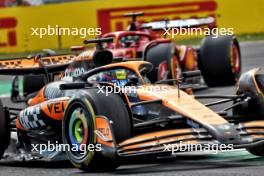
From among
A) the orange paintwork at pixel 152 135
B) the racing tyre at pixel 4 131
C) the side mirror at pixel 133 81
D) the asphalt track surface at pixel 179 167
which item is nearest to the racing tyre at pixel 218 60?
the asphalt track surface at pixel 179 167

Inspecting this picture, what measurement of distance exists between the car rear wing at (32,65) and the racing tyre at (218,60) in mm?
5980

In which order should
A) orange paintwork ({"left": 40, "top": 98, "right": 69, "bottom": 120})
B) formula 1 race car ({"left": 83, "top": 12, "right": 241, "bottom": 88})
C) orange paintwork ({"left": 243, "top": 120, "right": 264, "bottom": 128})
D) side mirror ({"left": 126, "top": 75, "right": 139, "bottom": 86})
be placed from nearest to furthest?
1. orange paintwork ({"left": 243, "top": 120, "right": 264, "bottom": 128})
2. orange paintwork ({"left": 40, "top": 98, "right": 69, "bottom": 120})
3. side mirror ({"left": 126, "top": 75, "right": 139, "bottom": 86})
4. formula 1 race car ({"left": 83, "top": 12, "right": 241, "bottom": 88})

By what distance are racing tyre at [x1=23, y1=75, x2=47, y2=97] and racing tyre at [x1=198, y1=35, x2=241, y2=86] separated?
350cm

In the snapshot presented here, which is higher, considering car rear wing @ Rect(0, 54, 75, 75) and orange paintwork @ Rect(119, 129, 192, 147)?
car rear wing @ Rect(0, 54, 75, 75)

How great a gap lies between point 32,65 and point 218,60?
6530 mm

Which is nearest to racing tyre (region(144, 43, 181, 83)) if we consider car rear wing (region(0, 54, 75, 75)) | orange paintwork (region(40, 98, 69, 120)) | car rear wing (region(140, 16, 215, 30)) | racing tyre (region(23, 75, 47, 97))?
car rear wing (region(140, 16, 215, 30))

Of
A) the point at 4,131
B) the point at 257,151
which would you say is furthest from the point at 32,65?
the point at 257,151

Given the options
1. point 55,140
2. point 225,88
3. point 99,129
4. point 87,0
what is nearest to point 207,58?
point 225,88

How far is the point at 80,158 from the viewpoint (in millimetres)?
8406

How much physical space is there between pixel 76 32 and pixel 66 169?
731 inches

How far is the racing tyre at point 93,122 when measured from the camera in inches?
324

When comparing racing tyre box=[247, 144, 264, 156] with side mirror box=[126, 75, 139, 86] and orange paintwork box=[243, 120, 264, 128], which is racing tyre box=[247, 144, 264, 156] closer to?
orange paintwork box=[243, 120, 264, 128]

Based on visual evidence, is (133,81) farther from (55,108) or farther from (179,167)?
(179,167)

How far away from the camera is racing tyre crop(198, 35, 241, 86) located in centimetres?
1744
